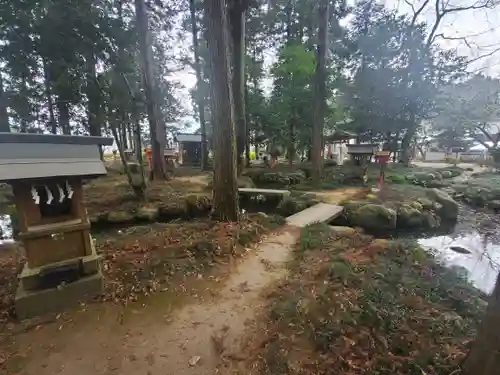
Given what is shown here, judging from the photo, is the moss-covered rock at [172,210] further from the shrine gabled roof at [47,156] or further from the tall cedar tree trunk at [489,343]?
the tall cedar tree trunk at [489,343]

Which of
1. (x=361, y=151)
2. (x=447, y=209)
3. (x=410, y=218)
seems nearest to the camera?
(x=410, y=218)

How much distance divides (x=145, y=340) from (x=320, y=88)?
387 inches

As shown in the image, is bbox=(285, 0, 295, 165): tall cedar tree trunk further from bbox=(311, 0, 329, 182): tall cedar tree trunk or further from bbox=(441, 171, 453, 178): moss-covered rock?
bbox=(441, 171, 453, 178): moss-covered rock

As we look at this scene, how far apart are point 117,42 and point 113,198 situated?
14.2 feet

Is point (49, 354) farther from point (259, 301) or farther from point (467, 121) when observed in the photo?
point (467, 121)

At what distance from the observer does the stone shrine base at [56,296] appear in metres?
2.67

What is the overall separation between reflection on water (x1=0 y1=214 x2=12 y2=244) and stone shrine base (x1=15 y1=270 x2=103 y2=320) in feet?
15.4

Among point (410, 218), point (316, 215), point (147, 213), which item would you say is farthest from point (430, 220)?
point (147, 213)

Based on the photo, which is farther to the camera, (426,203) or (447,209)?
(447,209)

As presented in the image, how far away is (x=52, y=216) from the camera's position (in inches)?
116

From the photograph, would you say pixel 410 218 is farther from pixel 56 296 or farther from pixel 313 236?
pixel 56 296

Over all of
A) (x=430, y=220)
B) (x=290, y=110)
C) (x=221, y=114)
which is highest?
(x=290, y=110)

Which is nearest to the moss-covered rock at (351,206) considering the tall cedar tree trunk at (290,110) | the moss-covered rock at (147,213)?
the moss-covered rock at (147,213)

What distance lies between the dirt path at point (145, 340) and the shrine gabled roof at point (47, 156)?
147 cm
